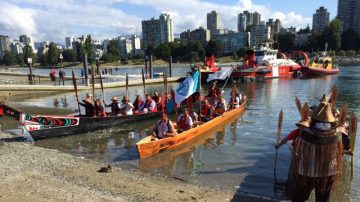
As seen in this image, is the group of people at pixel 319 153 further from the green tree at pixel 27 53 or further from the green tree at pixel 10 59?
the green tree at pixel 10 59

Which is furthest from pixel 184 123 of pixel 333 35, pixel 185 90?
pixel 333 35

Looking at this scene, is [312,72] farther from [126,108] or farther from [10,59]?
[10,59]

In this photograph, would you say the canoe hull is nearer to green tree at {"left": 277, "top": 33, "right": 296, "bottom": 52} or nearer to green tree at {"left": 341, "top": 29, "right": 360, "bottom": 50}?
green tree at {"left": 277, "top": 33, "right": 296, "bottom": 52}

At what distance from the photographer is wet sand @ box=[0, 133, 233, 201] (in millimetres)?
8469

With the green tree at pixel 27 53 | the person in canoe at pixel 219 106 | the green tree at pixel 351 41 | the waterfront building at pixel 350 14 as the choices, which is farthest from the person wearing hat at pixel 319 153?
the waterfront building at pixel 350 14

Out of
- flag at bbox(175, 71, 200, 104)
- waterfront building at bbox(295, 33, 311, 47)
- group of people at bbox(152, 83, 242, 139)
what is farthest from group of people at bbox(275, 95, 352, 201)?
waterfront building at bbox(295, 33, 311, 47)

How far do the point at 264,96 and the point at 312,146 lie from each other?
26.3 m

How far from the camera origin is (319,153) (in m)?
6.22

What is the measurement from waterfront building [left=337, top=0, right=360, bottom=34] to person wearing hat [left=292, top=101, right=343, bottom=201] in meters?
188

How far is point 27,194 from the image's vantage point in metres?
8.30

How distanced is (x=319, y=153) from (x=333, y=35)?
127345mm

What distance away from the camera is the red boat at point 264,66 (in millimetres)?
45513

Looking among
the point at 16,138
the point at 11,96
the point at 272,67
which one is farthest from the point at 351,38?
the point at 16,138

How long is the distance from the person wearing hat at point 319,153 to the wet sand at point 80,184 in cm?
297
